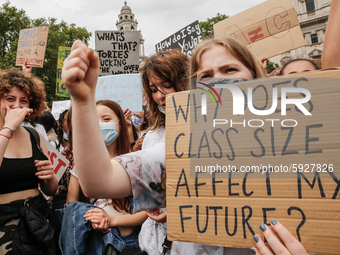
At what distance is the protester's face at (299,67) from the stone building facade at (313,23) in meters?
29.1

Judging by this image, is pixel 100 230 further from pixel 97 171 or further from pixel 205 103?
pixel 205 103

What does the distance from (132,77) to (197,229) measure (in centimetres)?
336

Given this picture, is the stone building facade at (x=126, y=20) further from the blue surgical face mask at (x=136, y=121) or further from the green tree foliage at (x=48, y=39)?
the blue surgical face mask at (x=136, y=121)

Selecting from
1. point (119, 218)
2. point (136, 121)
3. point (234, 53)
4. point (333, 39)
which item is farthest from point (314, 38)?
point (119, 218)

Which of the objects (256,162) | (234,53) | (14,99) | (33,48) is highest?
(33,48)

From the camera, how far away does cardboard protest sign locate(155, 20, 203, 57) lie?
4.87 meters

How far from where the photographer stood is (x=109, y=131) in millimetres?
2553

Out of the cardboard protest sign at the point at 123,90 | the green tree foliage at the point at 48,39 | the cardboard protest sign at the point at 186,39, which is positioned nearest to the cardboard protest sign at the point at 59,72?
the cardboard protest sign at the point at 123,90

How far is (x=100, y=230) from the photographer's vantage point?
78.0 inches

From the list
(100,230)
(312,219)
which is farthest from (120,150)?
(312,219)

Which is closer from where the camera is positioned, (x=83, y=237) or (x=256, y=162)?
(x=256, y=162)

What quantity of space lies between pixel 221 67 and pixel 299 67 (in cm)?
172

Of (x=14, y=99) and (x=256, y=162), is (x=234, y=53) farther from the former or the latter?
(x=14, y=99)

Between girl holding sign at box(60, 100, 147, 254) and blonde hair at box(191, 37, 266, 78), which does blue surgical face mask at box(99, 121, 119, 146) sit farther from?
blonde hair at box(191, 37, 266, 78)
